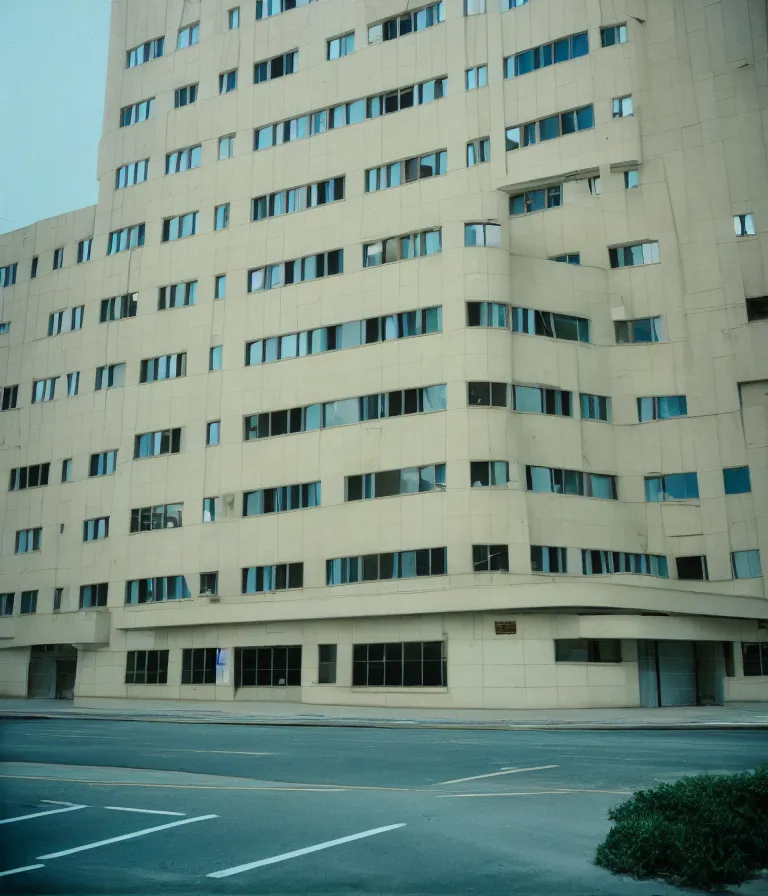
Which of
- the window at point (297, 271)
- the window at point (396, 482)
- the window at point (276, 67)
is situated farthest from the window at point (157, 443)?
the window at point (276, 67)

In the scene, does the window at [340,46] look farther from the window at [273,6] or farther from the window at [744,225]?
the window at [744,225]

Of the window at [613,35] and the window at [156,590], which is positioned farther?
the window at [156,590]

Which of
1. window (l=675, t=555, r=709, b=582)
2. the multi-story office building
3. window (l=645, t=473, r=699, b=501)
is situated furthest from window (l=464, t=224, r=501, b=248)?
window (l=675, t=555, r=709, b=582)

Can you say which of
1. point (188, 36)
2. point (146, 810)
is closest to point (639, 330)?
point (188, 36)

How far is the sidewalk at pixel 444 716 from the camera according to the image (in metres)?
32.6

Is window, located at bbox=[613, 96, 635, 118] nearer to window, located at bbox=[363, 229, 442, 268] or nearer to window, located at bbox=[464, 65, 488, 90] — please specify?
window, located at bbox=[464, 65, 488, 90]

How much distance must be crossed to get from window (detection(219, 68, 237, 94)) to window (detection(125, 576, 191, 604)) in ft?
97.0

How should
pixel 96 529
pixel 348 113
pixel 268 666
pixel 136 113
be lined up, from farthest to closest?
pixel 136 113 → pixel 96 529 → pixel 348 113 → pixel 268 666

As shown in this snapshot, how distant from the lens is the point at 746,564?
47.7 m

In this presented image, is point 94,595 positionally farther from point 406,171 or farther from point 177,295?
point 406,171

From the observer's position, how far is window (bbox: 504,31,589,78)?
5234 centimetres

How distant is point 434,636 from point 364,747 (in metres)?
22.7

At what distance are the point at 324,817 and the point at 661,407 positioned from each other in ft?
139

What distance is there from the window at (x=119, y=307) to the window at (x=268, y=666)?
2235 centimetres
